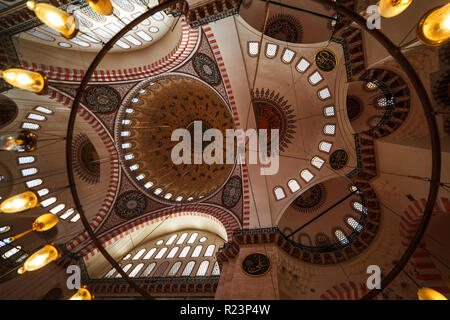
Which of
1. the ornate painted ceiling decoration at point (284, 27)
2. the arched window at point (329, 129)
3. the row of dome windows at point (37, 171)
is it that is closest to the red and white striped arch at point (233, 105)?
the ornate painted ceiling decoration at point (284, 27)

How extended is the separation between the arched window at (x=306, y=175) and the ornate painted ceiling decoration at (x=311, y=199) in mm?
1607

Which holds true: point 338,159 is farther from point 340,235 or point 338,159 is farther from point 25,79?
point 25,79

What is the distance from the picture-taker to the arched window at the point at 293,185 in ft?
26.2

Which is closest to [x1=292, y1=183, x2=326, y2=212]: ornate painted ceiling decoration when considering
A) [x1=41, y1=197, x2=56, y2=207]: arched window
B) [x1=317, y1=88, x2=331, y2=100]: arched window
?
[x1=317, y1=88, x2=331, y2=100]: arched window

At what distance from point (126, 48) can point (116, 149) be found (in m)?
4.65

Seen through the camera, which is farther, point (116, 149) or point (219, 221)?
point (116, 149)

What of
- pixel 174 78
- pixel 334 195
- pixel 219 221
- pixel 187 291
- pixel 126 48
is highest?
pixel 126 48

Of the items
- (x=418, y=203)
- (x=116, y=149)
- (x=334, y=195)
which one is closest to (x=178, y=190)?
(x=116, y=149)

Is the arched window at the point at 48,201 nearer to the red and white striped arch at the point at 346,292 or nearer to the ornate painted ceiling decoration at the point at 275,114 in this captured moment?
the ornate painted ceiling decoration at the point at 275,114

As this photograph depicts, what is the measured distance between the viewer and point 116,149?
9.61 meters

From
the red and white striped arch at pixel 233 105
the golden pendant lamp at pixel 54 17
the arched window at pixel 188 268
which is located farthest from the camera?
the arched window at pixel 188 268

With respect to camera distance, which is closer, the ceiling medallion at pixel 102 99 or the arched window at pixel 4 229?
the arched window at pixel 4 229
